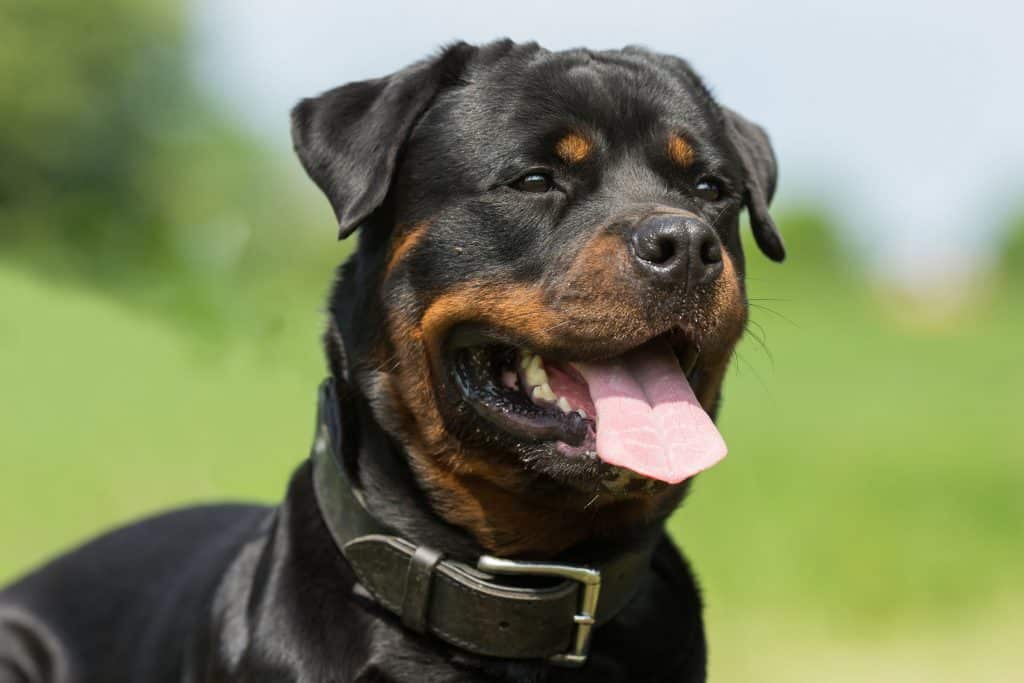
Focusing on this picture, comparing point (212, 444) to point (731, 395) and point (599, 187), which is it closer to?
point (599, 187)

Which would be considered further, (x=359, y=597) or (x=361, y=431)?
(x=361, y=431)

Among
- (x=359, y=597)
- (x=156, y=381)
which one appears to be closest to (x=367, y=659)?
(x=359, y=597)

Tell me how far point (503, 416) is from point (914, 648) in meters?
4.65

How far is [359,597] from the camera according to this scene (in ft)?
9.25

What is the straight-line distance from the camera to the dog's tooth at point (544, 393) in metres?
2.88

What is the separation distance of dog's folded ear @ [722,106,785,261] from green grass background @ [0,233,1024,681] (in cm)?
217

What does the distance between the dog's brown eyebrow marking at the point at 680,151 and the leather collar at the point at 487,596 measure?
1025 millimetres

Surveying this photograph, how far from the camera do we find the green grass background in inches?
259

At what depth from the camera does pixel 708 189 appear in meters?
3.22

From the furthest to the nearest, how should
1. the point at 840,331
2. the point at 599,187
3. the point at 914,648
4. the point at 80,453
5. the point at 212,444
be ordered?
the point at 840,331, the point at 212,444, the point at 80,453, the point at 914,648, the point at 599,187

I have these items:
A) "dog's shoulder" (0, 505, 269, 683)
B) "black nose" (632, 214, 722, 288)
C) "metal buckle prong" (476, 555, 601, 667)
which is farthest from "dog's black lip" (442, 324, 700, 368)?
"dog's shoulder" (0, 505, 269, 683)

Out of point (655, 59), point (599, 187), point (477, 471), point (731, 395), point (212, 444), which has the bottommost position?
point (731, 395)

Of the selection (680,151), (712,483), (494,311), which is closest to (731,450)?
(712,483)

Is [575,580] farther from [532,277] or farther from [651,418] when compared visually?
[532,277]
